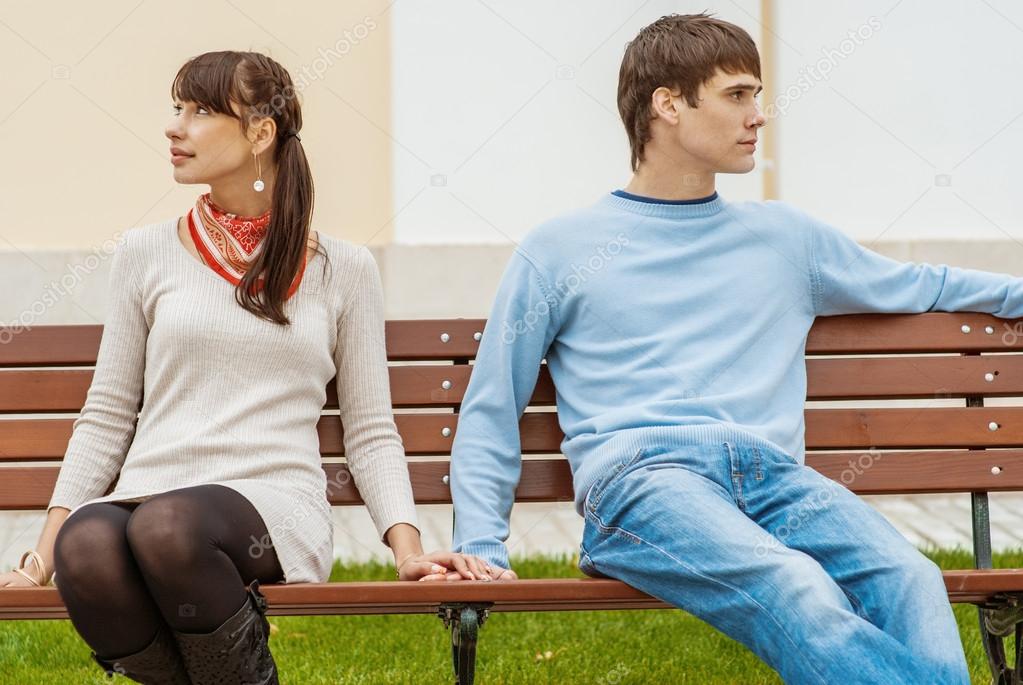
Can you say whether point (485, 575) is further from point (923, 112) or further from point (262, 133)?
point (923, 112)

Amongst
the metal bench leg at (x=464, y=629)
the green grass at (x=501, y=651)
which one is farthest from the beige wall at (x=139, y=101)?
the metal bench leg at (x=464, y=629)

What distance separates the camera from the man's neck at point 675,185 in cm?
337

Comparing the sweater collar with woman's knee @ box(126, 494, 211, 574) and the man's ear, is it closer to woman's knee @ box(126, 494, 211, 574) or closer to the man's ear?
the man's ear

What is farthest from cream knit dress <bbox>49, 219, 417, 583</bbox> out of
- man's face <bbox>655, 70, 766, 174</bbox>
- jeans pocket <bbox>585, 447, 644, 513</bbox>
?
man's face <bbox>655, 70, 766, 174</bbox>

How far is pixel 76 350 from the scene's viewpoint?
3547 millimetres

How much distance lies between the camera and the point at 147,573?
8.85 ft

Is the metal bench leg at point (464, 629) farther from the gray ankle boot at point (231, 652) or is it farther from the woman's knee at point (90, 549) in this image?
the woman's knee at point (90, 549)

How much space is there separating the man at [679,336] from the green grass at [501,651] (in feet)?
2.96

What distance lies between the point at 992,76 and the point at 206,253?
4.63 m

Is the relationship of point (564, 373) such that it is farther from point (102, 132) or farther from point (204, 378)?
point (102, 132)

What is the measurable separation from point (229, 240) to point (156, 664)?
982 millimetres

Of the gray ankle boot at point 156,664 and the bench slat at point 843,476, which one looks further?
the bench slat at point 843,476

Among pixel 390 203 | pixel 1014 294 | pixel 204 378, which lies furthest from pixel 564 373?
pixel 390 203

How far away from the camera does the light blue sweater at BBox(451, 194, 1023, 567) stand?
3189 millimetres
